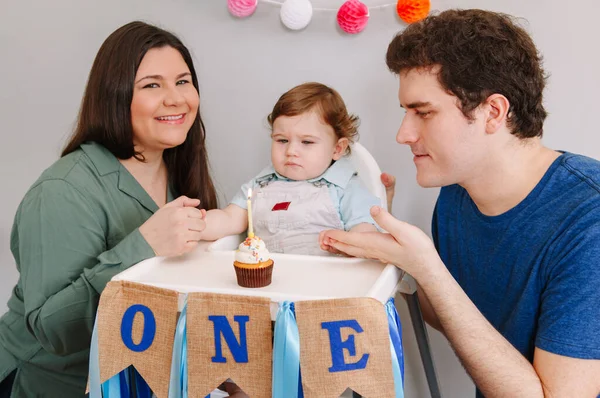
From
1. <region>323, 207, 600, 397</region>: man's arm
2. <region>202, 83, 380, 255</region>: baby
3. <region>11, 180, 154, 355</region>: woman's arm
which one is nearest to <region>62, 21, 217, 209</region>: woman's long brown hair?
<region>11, 180, 154, 355</region>: woman's arm

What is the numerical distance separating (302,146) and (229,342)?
0.70 m

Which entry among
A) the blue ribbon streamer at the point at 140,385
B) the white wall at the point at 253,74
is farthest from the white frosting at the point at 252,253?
the white wall at the point at 253,74

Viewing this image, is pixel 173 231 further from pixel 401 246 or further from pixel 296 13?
pixel 296 13

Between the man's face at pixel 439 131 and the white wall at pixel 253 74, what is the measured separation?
54 centimetres

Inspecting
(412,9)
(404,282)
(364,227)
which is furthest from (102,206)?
(412,9)

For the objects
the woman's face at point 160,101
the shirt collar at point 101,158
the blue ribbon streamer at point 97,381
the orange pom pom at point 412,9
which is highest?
the orange pom pom at point 412,9

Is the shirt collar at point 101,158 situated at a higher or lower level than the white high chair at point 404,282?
higher

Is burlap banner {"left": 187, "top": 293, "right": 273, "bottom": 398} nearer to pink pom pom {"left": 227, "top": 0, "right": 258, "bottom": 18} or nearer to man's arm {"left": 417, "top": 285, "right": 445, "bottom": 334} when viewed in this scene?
man's arm {"left": 417, "top": 285, "right": 445, "bottom": 334}

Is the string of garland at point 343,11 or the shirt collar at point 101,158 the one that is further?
the string of garland at point 343,11

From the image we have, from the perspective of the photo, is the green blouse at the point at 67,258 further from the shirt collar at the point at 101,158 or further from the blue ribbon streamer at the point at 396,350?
the blue ribbon streamer at the point at 396,350

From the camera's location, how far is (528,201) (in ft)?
4.30

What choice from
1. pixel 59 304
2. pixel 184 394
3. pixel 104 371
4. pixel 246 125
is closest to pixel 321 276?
pixel 184 394

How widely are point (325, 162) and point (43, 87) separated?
1238mm

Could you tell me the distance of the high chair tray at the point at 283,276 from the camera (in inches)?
42.6
